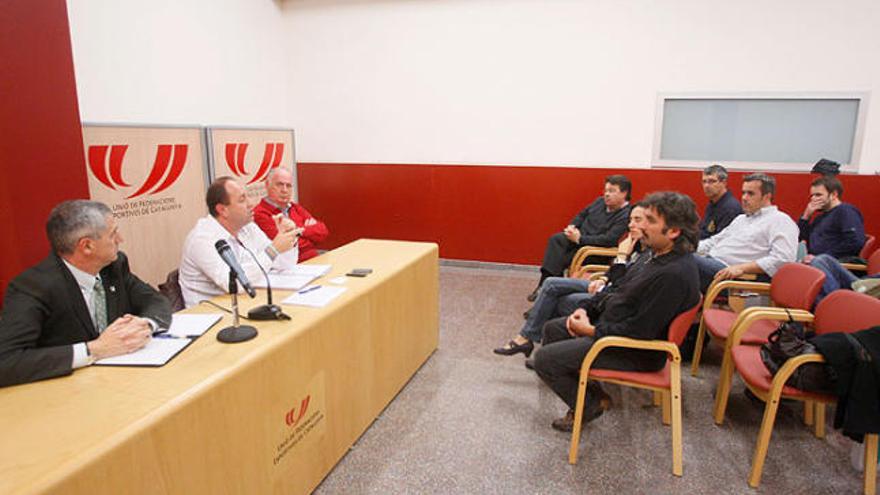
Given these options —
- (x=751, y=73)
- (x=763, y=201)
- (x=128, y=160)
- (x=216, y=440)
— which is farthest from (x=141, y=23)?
(x=751, y=73)

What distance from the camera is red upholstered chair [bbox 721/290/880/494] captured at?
79.3 inches

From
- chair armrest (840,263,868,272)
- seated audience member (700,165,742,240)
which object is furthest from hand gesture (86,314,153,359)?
chair armrest (840,263,868,272)

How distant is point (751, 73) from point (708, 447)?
3.68 m

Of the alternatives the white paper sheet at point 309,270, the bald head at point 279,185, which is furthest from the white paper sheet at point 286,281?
the bald head at point 279,185

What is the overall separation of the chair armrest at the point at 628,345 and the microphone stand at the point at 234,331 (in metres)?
1.39

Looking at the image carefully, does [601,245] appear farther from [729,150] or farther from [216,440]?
[216,440]

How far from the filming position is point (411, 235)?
5.91 meters

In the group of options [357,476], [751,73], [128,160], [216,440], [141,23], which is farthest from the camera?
[751,73]

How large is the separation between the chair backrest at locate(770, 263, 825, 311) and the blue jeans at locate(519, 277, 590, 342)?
1013mm

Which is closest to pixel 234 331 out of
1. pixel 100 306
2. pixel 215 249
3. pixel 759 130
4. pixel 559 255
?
pixel 100 306

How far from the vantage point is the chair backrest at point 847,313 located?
2.07 metres

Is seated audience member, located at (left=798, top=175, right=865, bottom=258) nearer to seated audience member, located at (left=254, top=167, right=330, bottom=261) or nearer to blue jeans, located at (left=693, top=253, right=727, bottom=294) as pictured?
blue jeans, located at (left=693, top=253, right=727, bottom=294)

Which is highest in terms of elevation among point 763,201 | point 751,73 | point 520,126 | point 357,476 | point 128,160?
point 751,73

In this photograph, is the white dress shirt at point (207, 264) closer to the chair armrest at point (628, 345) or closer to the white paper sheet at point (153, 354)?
the white paper sheet at point (153, 354)
